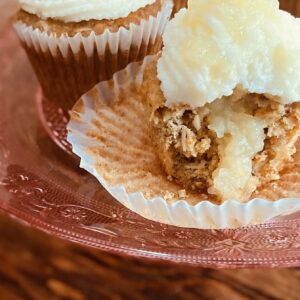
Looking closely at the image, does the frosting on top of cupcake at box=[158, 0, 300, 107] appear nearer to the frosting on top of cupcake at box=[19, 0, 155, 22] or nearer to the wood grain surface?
the frosting on top of cupcake at box=[19, 0, 155, 22]

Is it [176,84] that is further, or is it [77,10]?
[77,10]

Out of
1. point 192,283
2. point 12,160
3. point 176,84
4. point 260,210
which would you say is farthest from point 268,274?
point 12,160

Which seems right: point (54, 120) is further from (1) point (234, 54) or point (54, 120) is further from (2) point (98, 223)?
(1) point (234, 54)

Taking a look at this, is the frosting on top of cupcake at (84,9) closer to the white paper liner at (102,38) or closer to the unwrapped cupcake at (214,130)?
the white paper liner at (102,38)

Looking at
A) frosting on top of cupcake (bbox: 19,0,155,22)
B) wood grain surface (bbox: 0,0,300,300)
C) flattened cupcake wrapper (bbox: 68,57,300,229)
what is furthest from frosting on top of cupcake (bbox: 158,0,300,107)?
wood grain surface (bbox: 0,0,300,300)

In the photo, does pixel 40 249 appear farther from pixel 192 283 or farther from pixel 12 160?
pixel 192 283

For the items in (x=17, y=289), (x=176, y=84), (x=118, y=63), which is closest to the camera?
(x=176, y=84)

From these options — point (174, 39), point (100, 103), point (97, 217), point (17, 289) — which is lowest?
point (17, 289)
